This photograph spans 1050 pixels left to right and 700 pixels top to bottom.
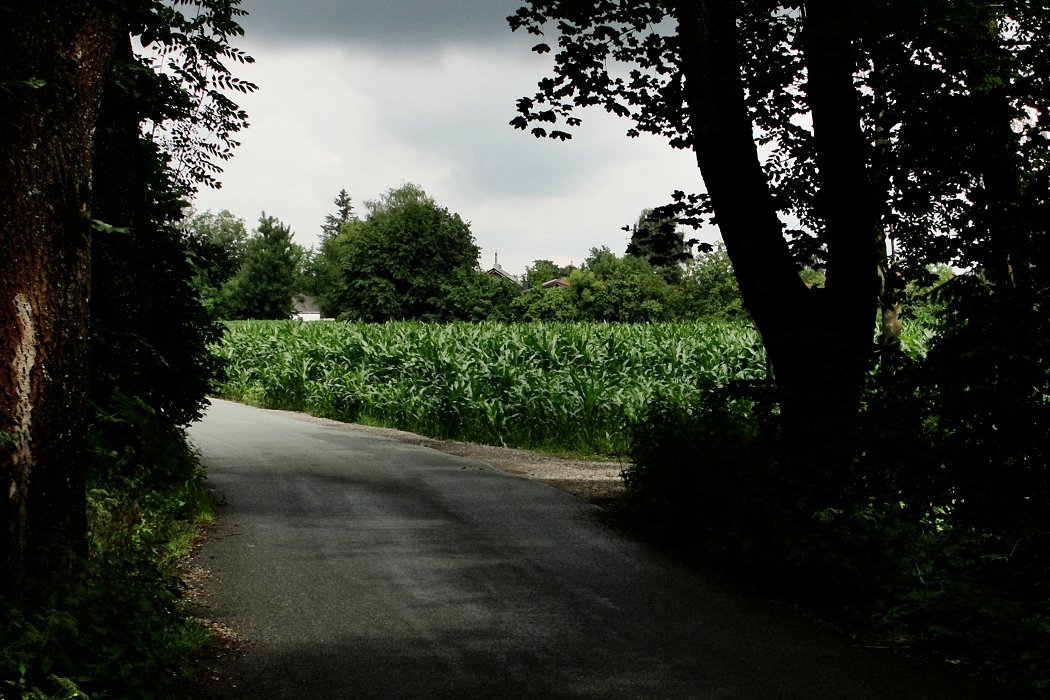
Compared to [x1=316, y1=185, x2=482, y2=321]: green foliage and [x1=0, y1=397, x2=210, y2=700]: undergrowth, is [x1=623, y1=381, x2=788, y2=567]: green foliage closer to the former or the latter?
[x1=0, y1=397, x2=210, y2=700]: undergrowth

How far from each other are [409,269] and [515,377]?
173 feet

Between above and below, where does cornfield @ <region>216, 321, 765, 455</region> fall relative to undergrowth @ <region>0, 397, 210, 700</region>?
above

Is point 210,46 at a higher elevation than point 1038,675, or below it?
higher

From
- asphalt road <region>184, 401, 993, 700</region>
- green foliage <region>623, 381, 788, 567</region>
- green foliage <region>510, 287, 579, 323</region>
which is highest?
green foliage <region>510, 287, 579, 323</region>

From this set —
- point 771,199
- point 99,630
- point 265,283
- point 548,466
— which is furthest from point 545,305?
point 99,630

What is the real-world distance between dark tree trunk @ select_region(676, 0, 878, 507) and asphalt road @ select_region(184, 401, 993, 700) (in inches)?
91.0

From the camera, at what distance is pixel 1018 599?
634 cm

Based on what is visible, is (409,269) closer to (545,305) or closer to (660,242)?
(545,305)

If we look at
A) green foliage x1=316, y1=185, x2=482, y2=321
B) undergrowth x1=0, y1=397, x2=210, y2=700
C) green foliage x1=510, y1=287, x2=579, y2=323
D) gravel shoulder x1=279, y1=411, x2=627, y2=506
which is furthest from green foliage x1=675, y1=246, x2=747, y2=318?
undergrowth x1=0, y1=397, x2=210, y2=700

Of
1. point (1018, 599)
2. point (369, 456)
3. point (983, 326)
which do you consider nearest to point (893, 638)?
point (1018, 599)

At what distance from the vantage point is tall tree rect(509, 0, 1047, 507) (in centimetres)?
715

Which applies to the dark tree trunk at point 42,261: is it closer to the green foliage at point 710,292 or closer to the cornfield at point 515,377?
the cornfield at point 515,377

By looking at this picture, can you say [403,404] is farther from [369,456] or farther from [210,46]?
[210,46]

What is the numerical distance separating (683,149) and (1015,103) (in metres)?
5.57
